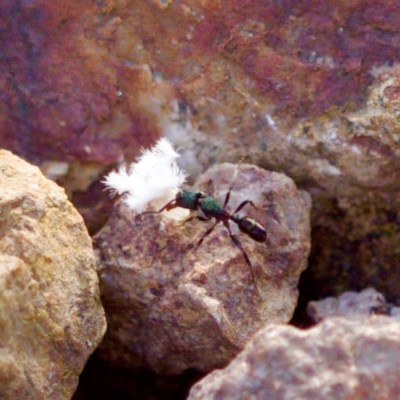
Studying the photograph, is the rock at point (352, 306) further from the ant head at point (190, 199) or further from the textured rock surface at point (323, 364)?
A: the textured rock surface at point (323, 364)

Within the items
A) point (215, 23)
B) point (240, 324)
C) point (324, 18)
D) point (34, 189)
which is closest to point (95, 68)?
point (215, 23)

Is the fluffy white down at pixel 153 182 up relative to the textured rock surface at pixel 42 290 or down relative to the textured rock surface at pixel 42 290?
up

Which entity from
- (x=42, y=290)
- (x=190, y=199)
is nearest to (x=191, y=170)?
(x=190, y=199)

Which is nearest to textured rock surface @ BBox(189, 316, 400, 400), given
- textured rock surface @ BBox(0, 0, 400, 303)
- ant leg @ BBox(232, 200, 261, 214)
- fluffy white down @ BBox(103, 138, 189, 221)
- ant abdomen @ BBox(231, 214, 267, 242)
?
ant abdomen @ BBox(231, 214, 267, 242)

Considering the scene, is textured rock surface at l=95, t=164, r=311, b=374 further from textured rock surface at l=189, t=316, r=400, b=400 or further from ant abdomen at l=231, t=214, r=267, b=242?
textured rock surface at l=189, t=316, r=400, b=400

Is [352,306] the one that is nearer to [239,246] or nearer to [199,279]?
[239,246]

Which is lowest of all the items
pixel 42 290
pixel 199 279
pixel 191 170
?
pixel 42 290

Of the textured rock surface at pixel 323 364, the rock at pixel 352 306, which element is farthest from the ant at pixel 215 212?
the textured rock surface at pixel 323 364
